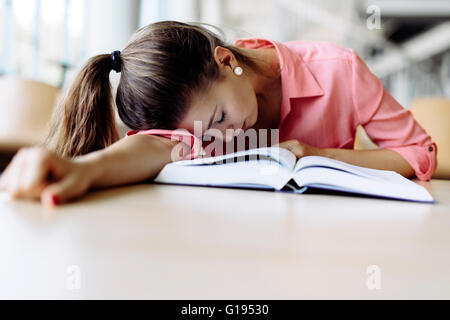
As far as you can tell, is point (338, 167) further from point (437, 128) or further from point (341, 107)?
point (437, 128)

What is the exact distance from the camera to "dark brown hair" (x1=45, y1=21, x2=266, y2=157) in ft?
2.69

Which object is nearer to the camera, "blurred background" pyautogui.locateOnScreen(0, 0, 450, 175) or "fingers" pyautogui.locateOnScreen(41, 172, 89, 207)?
"fingers" pyautogui.locateOnScreen(41, 172, 89, 207)

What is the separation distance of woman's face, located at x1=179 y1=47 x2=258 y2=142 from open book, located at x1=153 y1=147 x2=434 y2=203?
0.16 metres

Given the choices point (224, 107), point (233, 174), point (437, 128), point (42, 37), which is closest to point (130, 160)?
point (233, 174)

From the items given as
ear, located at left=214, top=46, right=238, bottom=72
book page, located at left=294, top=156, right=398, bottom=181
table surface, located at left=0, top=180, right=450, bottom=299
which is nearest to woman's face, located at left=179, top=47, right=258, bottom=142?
ear, located at left=214, top=46, right=238, bottom=72

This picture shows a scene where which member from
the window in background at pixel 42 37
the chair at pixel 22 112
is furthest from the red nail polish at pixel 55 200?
the window in background at pixel 42 37

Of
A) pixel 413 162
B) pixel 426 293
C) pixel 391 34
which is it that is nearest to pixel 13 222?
pixel 426 293

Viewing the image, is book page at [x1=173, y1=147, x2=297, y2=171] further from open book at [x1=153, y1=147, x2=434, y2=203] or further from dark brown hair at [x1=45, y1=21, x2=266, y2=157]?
dark brown hair at [x1=45, y1=21, x2=266, y2=157]

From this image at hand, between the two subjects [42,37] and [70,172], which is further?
[42,37]

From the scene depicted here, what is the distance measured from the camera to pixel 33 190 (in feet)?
1.42

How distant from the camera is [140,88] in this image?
83 cm

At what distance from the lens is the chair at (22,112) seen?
192cm

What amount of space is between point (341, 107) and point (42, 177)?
0.82m

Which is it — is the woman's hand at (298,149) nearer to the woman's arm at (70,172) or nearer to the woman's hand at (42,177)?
the woman's arm at (70,172)
